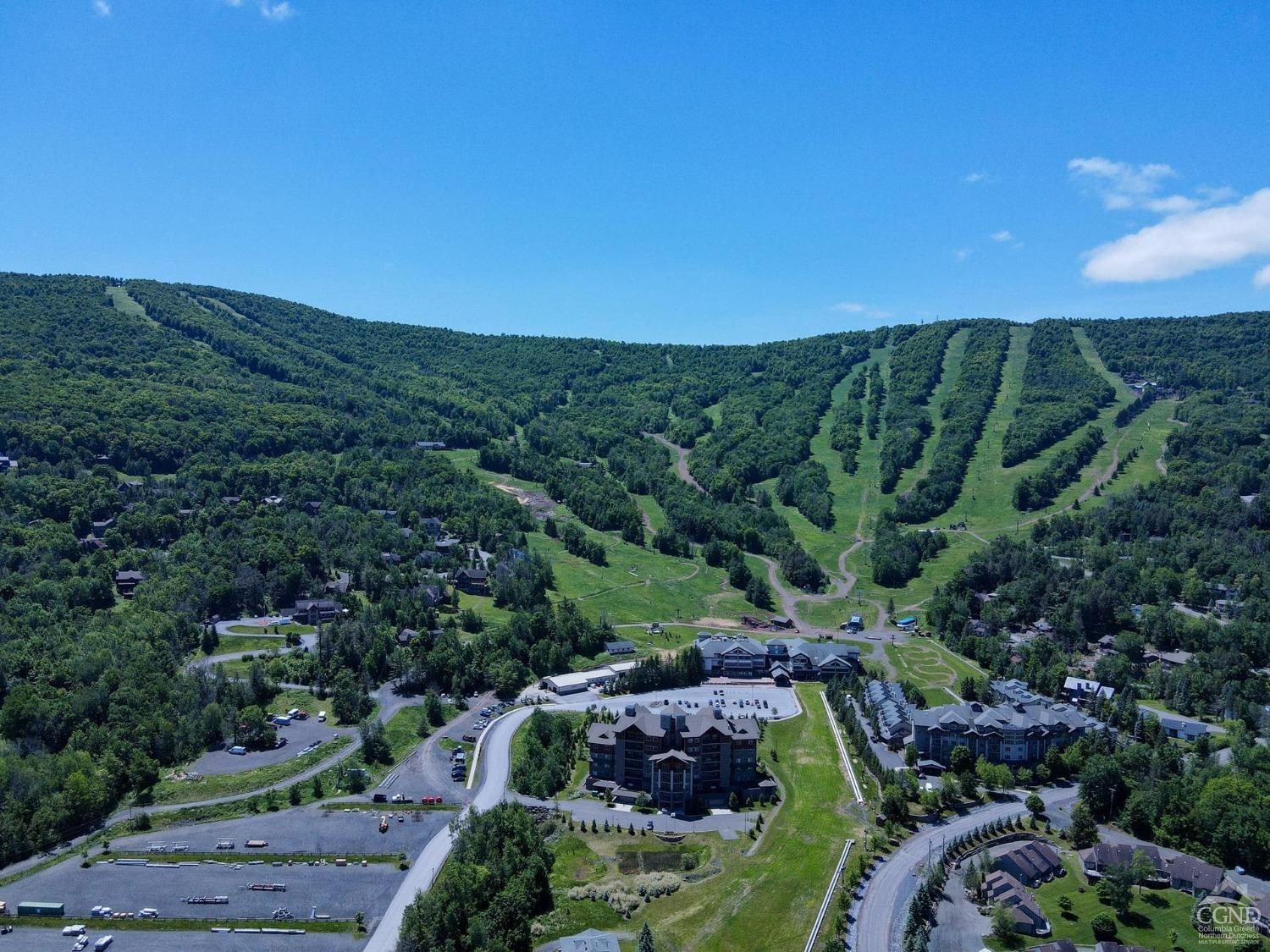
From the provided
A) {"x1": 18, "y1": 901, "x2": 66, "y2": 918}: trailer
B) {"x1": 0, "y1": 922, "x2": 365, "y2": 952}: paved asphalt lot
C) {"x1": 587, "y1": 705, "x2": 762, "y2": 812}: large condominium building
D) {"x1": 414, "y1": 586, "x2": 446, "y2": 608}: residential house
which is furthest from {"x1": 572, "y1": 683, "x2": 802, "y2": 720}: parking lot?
{"x1": 18, "y1": 901, "x2": 66, "y2": 918}: trailer

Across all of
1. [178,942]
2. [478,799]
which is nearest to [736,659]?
[478,799]

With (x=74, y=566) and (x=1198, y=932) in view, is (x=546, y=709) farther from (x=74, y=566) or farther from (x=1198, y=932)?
(x=74, y=566)

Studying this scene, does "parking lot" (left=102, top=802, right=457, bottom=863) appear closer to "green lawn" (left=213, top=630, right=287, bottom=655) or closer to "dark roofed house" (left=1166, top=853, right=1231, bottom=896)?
"green lawn" (left=213, top=630, right=287, bottom=655)

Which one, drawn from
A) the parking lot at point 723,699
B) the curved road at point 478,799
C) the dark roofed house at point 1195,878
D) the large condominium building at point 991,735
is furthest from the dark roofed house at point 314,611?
the dark roofed house at point 1195,878

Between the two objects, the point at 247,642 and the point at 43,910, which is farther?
the point at 247,642

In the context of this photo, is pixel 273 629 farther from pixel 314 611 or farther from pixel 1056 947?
pixel 1056 947

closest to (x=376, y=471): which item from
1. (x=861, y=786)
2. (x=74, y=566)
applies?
(x=74, y=566)
